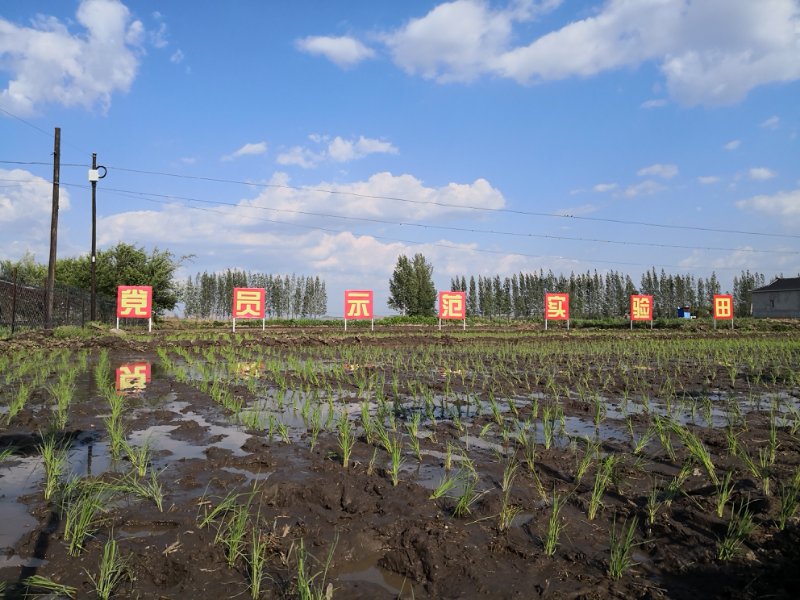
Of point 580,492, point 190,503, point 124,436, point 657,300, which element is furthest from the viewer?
point 657,300

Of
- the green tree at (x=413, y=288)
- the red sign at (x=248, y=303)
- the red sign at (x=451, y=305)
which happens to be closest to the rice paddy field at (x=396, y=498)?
the red sign at (x=248, y=303)

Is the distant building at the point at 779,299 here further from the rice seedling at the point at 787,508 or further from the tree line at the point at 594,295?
the rice seedling at the point at 787,508

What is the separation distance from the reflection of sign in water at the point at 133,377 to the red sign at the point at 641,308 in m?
25.6

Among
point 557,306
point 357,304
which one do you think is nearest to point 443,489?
point 357,304

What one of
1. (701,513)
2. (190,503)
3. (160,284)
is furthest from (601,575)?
(160,284)

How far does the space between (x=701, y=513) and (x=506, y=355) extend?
30.7 ft

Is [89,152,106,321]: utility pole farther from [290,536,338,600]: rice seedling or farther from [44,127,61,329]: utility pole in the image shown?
[290,536,338,600]: rice seedling

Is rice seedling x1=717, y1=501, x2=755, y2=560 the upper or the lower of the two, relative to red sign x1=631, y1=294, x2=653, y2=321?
lower

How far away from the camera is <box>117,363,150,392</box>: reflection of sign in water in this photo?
7168 millimetres

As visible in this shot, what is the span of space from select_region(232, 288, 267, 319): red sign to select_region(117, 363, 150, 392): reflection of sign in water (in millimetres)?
11326

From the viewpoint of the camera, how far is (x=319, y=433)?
4.78 meters

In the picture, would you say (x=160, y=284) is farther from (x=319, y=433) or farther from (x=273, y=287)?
(x=273, y=287)

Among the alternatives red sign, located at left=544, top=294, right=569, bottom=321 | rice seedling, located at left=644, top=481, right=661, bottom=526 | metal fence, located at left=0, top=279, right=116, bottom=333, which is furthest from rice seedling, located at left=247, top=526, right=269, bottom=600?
red sign, located at left=544, top=294, right=569, bottom=321

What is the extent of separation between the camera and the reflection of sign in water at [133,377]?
7.17 m
